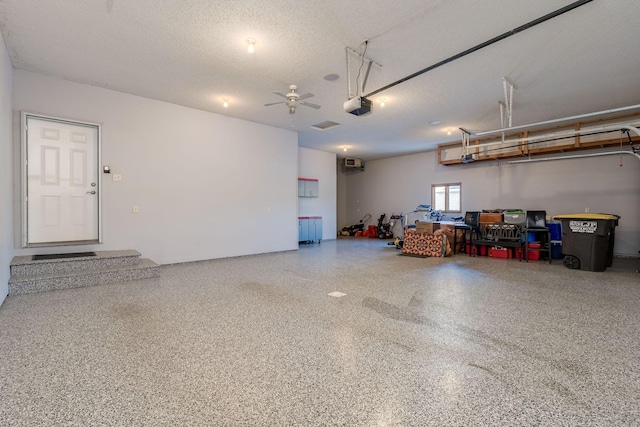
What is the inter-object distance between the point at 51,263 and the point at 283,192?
4.84 metres

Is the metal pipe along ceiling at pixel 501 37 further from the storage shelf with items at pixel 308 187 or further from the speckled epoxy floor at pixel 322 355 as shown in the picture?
the storage shelf with items at pixel 308 187

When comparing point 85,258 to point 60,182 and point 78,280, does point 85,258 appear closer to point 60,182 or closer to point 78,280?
point 78,280

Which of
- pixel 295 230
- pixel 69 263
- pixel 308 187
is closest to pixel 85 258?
pixel 69 263

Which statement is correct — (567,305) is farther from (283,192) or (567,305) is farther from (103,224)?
(103,224)

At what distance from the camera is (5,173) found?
386 cm

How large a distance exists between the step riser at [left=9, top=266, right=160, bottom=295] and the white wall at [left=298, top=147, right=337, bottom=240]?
18.6 feet

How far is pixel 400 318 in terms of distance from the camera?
3.18 meters

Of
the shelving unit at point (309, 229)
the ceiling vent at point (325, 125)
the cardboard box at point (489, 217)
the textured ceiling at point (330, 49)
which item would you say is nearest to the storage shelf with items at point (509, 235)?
the cardboard box at point (489, 217)

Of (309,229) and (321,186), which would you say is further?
(321,186)

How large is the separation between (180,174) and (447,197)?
8.32 m

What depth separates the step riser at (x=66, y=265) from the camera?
4172 mm

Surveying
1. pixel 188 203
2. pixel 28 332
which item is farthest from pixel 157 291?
pixel 188 203

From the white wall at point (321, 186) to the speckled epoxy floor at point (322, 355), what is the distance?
5.92 metres

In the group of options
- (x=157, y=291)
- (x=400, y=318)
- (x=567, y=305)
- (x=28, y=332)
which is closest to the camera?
(x=28, y=332)
